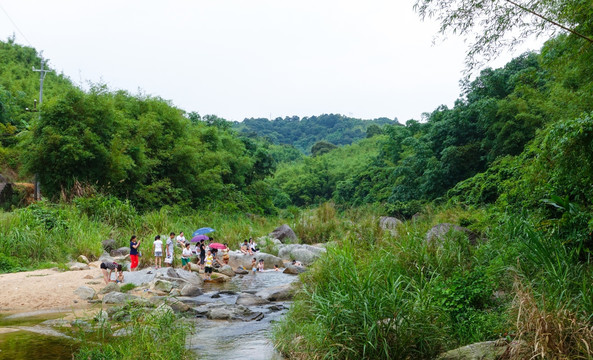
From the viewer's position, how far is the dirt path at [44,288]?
1073 centimetres

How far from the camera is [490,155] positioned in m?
25.1

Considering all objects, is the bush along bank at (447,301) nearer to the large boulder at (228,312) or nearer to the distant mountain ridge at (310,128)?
the large boulder at (228,312)

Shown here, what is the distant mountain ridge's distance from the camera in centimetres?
9344

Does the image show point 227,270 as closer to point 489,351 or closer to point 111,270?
point 111,270

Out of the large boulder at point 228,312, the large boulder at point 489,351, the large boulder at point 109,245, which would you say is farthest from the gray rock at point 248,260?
the large boulder at point 489,351

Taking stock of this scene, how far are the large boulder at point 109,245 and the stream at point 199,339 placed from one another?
7029 millimetres

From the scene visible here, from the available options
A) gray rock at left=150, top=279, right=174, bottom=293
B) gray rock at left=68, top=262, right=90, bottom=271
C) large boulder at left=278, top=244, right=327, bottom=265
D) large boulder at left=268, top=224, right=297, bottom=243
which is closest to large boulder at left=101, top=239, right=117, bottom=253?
gray rock at left=68, top=262, right=90, bottom=271

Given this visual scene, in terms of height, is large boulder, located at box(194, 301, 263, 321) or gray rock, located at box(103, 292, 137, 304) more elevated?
gray rock, located at box(103, 292, 137, 304)

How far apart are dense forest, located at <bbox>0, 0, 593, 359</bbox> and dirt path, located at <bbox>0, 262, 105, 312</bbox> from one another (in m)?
2.43

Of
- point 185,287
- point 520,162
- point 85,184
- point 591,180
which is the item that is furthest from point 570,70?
point 85,184

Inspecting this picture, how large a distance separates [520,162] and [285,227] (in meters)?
15.1

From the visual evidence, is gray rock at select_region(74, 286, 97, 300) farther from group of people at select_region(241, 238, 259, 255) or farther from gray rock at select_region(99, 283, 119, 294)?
group of people at select_region(241, 238, 259, 255)

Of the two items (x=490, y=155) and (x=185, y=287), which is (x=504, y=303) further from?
(x=490, y=155)

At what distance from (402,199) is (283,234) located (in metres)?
11.9
